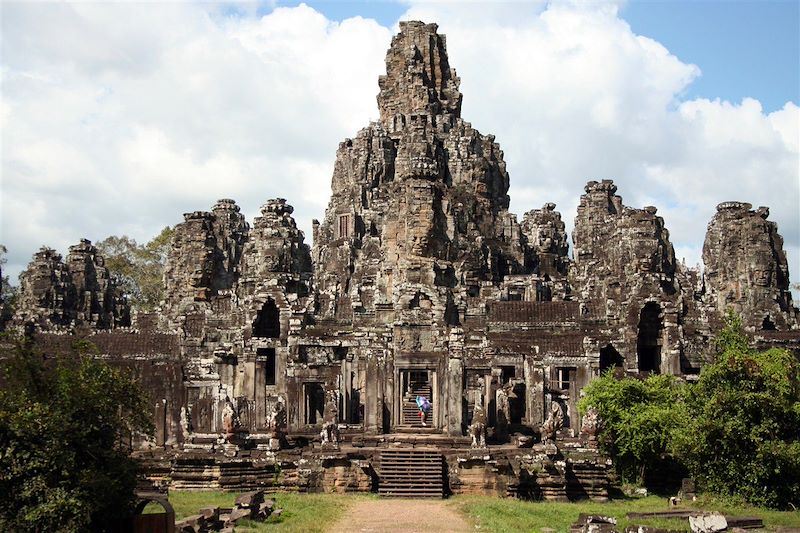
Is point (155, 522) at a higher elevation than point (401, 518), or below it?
higher

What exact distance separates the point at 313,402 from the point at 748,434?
648 inches

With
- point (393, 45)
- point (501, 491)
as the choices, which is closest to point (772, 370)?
point (501, 491)

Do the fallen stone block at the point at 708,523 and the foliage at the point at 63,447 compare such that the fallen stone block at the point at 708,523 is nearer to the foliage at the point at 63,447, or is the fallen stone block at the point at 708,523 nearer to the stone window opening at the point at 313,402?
the foliage at the point at 63,447

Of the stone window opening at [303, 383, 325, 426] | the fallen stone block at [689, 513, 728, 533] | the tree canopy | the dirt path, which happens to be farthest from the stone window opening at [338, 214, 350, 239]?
the fallen stone block at [689, 513, 728, 533]

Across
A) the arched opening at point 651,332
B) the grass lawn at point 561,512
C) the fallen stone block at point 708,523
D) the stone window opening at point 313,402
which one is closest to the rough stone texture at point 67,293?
the stone window opening at point 313,402

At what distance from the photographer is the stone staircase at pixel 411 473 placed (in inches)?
1112

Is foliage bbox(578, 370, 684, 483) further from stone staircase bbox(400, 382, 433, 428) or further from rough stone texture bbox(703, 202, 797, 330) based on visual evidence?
rough stone texture bbox(703, 202, 797, 330)

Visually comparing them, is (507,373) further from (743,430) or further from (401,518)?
(401,518)

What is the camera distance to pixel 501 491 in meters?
28.4

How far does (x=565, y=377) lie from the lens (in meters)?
40.0

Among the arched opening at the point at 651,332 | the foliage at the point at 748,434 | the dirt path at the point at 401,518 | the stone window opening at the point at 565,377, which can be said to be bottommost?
the dirt path at the point at 401,518

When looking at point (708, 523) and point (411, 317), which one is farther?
point (411, 317)

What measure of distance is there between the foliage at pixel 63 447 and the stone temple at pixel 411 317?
888 cm

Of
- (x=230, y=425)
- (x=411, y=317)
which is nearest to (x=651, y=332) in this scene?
(x=411, y=317)
